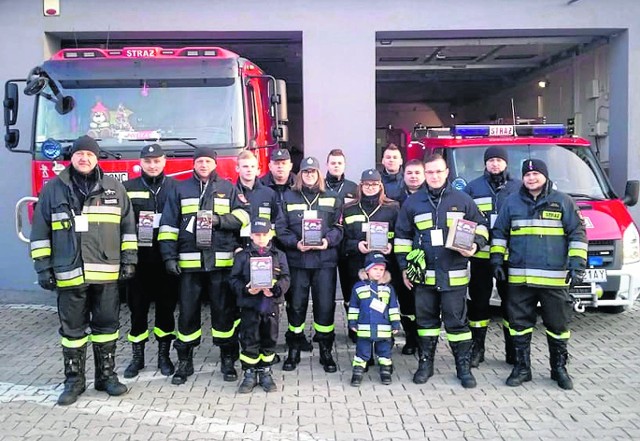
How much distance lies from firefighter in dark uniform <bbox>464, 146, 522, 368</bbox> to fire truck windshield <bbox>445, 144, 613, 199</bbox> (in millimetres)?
1526

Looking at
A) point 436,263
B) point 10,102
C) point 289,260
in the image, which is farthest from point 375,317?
point 10,102

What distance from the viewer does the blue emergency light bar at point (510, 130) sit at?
8.04 m

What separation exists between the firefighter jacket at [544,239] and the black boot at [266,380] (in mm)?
2078

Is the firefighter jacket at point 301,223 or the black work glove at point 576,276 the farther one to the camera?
the firefighter jacket at point 301,223

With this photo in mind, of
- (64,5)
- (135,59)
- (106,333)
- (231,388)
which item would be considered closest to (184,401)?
(231,388)

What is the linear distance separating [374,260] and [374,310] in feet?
1.37

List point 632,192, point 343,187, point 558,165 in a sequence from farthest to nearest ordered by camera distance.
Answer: point 558,165 < point 632,192 < point 343,187

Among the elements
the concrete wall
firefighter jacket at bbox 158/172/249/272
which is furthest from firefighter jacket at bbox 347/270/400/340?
the concrete wall

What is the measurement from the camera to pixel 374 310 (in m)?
5.59

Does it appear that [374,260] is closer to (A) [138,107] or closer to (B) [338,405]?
(B) [338,405]

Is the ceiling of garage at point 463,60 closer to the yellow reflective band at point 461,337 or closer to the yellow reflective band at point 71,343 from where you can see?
the yellow reflective band at point 461,337

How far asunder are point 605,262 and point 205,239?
13.4 ft

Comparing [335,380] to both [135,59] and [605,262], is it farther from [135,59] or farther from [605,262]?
[135,59]

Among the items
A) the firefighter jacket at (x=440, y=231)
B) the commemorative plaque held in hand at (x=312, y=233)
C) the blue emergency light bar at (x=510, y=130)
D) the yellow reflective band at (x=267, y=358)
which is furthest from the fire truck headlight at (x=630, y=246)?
the yellow reflective band at (x=267, y=358)
